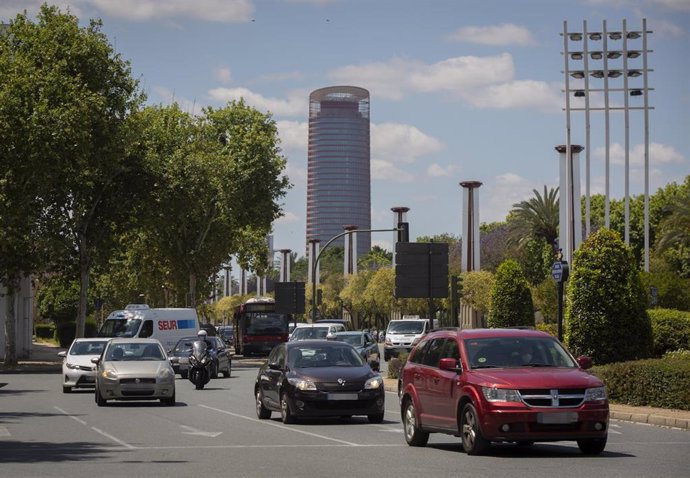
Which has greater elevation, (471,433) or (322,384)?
(322,384)

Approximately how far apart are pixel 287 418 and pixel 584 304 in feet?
35.6

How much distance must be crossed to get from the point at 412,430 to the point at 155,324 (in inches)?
1355

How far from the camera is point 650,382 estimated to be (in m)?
26.0

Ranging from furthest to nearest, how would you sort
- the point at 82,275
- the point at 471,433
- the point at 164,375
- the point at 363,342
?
the point at 82,275 → the point at 363,342 → the point at 164,375 → the point at 471,433

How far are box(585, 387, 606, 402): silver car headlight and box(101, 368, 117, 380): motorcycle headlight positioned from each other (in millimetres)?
16073

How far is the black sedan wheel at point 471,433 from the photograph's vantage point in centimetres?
1655

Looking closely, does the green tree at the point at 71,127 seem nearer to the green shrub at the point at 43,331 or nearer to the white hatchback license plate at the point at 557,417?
the white hatchback license plate at the point at 557,417

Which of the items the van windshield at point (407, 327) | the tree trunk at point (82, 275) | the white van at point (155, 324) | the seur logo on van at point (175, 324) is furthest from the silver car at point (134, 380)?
the tree trunk at point (82, 275)

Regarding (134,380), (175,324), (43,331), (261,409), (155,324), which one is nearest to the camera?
(261,409)

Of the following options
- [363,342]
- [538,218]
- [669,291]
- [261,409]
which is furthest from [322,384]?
[538,218]

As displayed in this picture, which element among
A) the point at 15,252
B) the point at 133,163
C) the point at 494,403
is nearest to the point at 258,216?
the point at 133,163

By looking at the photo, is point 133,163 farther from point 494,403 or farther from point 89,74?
point 494,403

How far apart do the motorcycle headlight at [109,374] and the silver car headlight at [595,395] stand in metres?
16.1

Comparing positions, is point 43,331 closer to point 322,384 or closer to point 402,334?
point 402,334
